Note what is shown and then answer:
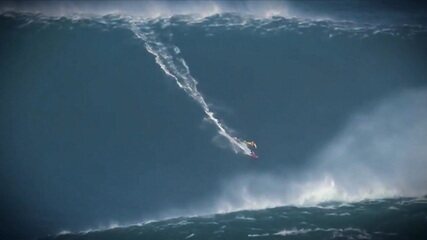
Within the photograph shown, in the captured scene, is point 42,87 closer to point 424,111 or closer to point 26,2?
point 26,2

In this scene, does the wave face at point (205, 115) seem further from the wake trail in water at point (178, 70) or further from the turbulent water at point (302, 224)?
the turbulent water at point (302, 224)

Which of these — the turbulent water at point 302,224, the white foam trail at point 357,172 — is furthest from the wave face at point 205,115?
the turbulent water at point 302,224

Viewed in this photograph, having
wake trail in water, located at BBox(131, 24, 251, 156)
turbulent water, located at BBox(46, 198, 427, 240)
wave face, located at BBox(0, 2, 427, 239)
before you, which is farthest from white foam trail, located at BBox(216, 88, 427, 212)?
wake trail in water, located at BBox(131, 24, 251, 156)

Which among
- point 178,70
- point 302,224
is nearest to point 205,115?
point 178,70

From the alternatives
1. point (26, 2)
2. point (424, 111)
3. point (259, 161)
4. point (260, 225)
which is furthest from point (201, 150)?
point (26, 2)

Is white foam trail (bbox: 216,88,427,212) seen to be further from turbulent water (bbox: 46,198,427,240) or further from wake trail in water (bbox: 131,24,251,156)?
wake trail in water (bbox: 131,24,251,156)

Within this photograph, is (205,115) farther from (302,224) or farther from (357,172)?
(357,172)
